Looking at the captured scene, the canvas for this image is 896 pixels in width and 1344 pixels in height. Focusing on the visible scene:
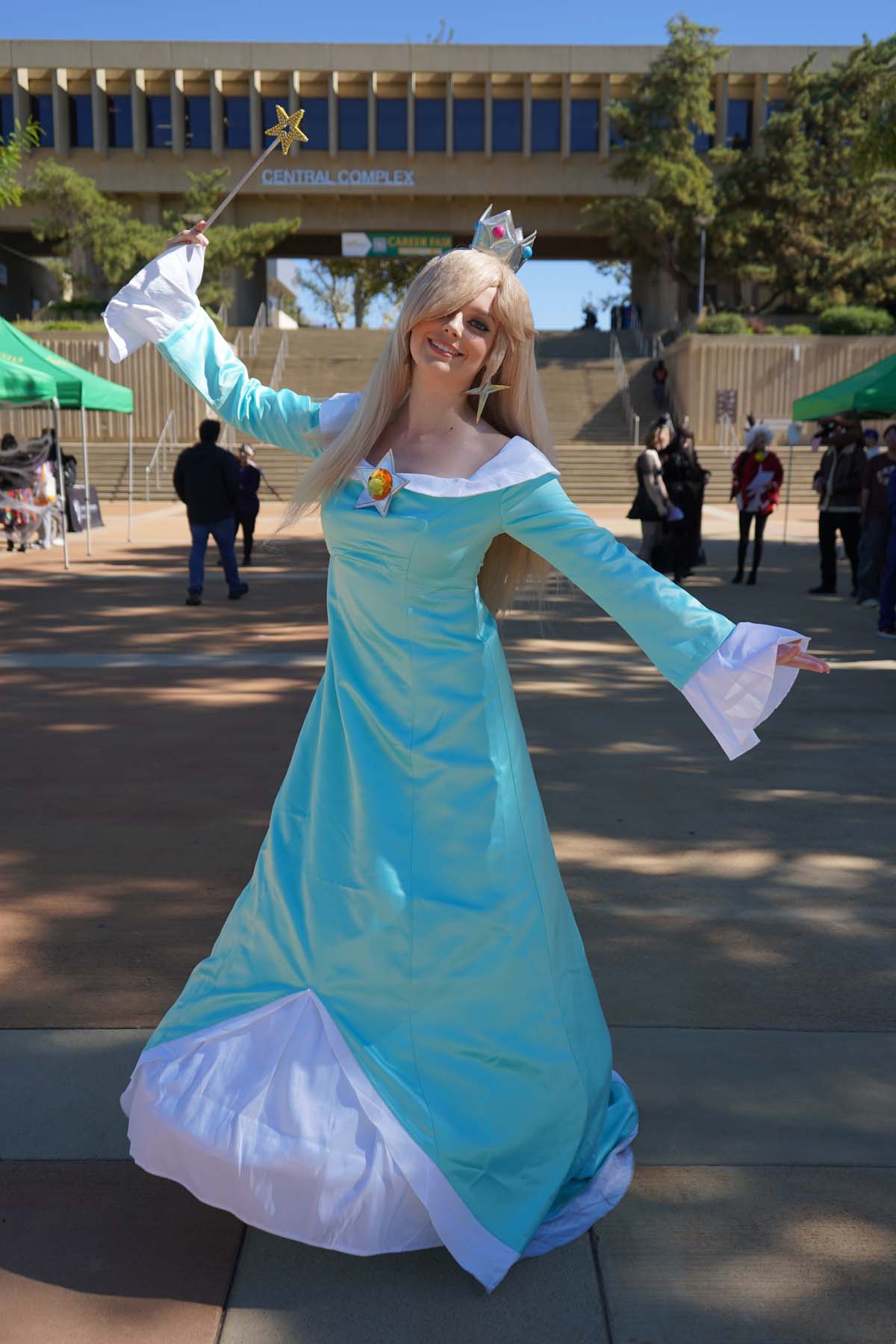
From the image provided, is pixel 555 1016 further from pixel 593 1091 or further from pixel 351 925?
pixel 351 925

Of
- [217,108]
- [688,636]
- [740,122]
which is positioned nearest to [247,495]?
[688,636]

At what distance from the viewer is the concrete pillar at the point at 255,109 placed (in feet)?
151

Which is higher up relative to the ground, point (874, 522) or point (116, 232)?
point (116, 232)

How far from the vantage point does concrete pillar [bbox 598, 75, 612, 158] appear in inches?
1841

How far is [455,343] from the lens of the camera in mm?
2445

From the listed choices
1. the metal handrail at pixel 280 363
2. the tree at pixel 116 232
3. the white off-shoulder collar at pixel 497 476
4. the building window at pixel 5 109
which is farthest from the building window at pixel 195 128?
the white off-shoulder collar at pixel 497 476

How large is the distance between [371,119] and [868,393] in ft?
127

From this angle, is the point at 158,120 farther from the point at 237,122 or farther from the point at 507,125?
the point at 507,125

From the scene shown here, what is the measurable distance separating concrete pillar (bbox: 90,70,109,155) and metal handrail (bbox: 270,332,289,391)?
13.0 m

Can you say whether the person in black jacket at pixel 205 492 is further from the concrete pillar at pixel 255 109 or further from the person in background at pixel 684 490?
the concrete pillar at pixel 255 109

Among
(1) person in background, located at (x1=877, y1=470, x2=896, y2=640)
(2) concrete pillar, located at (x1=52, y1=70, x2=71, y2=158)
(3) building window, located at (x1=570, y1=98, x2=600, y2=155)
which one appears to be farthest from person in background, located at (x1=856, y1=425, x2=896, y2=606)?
(2) concrete pillar, located at (x1=52, y1=70, x2=71, y2=158)

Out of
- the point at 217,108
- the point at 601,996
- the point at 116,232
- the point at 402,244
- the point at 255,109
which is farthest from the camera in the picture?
the point at 402,244

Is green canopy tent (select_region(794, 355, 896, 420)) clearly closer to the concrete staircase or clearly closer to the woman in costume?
the concrete staircase

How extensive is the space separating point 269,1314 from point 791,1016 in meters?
1.76
